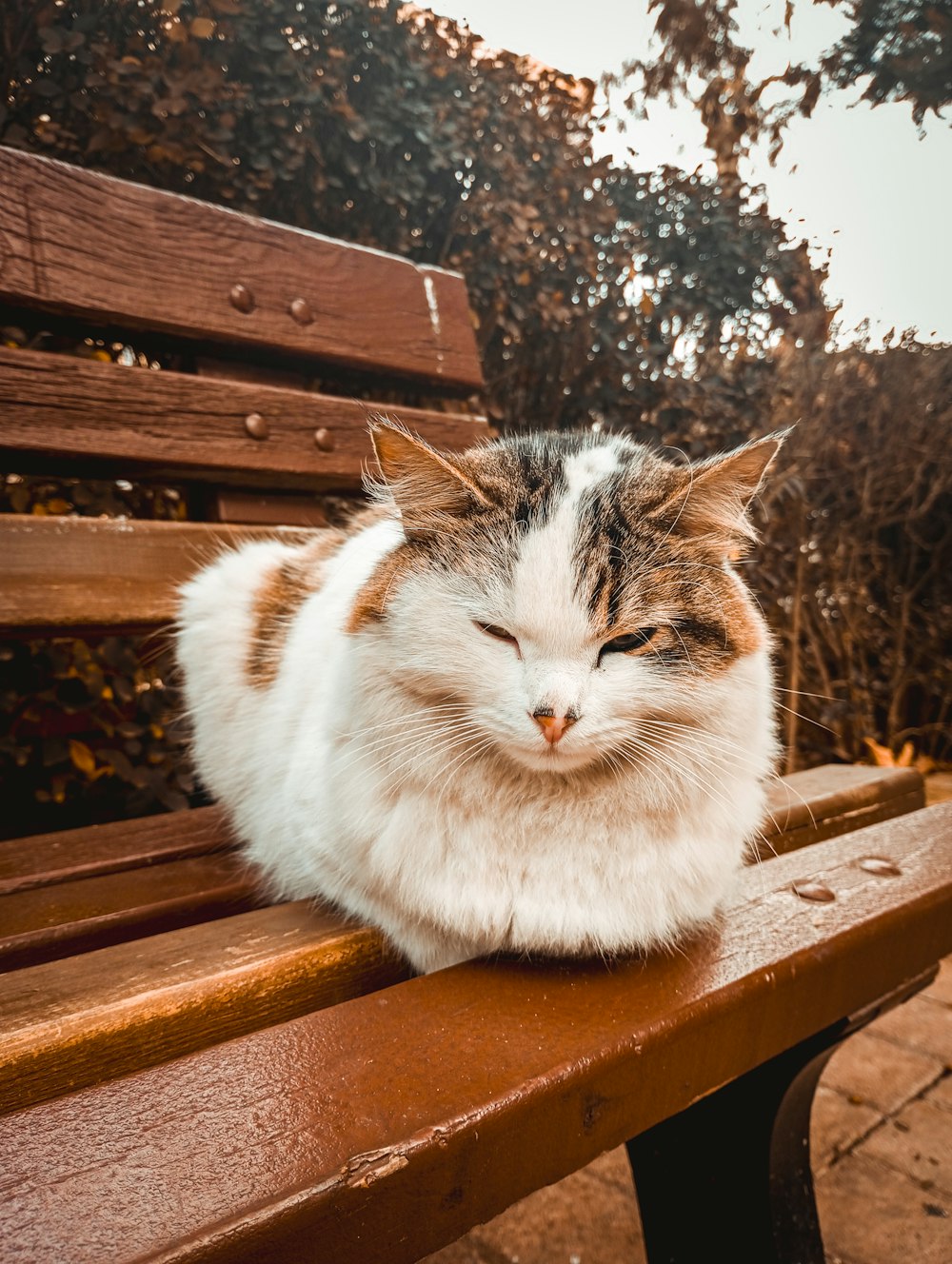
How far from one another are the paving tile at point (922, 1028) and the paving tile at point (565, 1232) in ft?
2.91

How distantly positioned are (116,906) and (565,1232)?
1.07 metres

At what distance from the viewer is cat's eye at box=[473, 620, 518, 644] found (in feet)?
2.94

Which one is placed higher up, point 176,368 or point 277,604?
point 176,368

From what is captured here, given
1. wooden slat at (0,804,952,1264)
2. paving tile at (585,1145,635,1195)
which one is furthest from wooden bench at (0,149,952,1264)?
paving tile at (585,1145,635,1195)

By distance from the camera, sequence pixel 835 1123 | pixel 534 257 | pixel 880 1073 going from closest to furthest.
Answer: pixel 835 1123 < pixel 880 1073 < pixel 534 257

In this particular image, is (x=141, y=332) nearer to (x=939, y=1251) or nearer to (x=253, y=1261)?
(x=253, y=1261)

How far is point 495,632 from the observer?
2.97 ft

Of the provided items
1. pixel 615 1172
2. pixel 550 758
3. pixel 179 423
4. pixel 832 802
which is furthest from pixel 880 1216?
pixel 179 423

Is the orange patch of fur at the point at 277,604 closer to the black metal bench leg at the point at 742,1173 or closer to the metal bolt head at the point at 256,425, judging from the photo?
the metal bolt head at the point at 256,425

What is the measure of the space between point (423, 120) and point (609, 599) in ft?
7.88

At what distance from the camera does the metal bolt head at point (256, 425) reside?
169 cm

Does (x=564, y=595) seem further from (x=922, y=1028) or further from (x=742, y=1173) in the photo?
(x=922, y=1028)

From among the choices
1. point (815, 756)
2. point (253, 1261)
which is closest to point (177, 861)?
point (253, 1261)

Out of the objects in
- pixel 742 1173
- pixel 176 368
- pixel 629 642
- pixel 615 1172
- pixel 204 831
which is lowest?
pixel 615 1172
